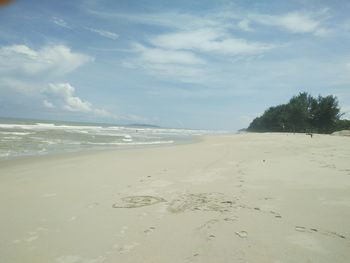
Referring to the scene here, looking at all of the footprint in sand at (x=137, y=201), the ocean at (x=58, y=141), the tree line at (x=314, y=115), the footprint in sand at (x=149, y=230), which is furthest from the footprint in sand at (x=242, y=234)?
the tree line at (x=314, y=115)

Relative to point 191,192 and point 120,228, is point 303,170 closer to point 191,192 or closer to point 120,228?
point 191,192

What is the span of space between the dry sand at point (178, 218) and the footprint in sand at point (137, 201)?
0.02 m

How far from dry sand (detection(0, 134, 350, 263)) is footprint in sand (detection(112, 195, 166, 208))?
0.02 m

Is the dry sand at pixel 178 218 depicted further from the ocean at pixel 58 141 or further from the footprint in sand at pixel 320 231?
the ocean at pixel 58 141

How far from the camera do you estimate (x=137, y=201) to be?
5480 mm

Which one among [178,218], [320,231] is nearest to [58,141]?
[178,218]

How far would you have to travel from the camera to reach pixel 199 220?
171 inches

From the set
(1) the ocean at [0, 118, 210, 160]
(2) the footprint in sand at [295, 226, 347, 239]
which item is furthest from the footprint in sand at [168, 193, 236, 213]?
(1) the ocean at [0, 118, 210, 160]

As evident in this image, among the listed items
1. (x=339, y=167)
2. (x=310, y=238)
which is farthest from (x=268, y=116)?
(x=310, y=238)

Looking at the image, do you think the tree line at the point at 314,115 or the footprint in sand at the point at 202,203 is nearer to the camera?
the footprint in sand at the point at 202,203

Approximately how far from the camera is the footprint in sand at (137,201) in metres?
5.21

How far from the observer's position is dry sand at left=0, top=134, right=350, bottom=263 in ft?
10.9

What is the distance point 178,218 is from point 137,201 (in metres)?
1.24

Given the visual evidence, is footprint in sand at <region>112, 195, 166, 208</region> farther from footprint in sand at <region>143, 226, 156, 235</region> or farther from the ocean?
the ocean
